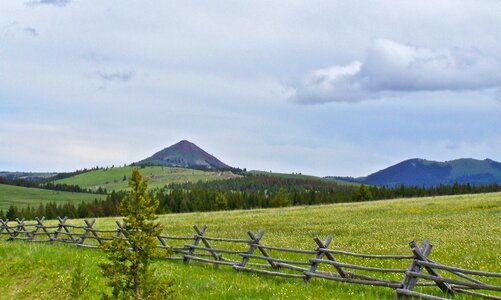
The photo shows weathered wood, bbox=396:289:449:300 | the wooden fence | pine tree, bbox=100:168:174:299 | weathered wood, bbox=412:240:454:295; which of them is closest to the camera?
pine tree, bbox=100:168:174:299

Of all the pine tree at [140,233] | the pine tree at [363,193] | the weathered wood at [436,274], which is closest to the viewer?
the pine tree at [140,233]

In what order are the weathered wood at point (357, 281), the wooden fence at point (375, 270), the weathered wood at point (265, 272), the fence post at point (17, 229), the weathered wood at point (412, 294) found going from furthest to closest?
the fence post at point (17, 229) → the weathered wood at point (265, 272) → the weathered wood at point (357, 281) → the wooden fence at point (375, 270) → the weathered wood at point (412, 294)

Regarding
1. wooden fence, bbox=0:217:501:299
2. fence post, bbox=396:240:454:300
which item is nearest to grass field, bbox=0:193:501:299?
wooden fence, bbox=0:217:501:299

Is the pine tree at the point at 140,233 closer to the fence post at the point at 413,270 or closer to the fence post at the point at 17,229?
the fence post at the point at 413,270

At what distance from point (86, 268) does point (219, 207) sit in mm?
114543

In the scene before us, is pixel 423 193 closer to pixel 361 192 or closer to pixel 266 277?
pixel 361 192

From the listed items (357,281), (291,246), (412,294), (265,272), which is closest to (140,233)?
(412,294)

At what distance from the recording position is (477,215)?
42469mm

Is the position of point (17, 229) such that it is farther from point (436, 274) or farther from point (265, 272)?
point (436, 274)

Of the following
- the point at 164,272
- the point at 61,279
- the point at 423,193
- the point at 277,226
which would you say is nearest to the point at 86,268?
the point at 61,279

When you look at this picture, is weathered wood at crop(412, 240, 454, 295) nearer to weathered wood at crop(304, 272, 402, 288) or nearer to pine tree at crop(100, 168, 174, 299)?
weathered wood at crop(304, 272, 402, 288)

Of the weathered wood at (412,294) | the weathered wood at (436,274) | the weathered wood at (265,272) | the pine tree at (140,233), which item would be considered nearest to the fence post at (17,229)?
the weathered wood at (265,272)

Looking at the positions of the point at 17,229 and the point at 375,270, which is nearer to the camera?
the point at 375,270

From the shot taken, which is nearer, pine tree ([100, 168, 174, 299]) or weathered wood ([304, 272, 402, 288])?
pine tree ([100, 168, 174, 299])
